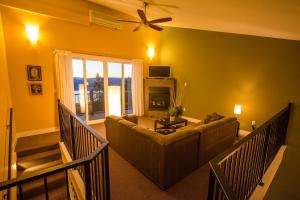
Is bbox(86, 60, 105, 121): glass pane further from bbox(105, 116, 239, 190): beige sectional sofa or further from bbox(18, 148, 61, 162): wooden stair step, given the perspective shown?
bbox(105, 116, 239, 190): beige sectional sofa

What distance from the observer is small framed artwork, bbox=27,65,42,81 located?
4031 millimetres

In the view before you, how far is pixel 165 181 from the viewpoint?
233 cm

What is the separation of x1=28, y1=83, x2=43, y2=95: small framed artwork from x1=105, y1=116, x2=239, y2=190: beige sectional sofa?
2.36 m

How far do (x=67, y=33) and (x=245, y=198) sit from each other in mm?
5473

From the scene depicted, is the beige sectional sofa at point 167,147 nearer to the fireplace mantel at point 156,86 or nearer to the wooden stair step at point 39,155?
the wooden stair step at point 39,155

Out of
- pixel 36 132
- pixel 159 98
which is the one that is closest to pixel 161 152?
pixel 36 132

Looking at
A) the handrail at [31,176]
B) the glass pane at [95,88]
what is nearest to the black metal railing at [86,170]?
the handrail at [31,176]

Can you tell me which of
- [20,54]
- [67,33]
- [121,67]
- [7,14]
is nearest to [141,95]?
[121,67]

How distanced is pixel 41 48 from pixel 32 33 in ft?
1.27

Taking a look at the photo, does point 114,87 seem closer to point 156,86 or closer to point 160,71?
point 156,86

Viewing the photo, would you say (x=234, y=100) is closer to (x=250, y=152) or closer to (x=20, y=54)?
(x=250, y=152)

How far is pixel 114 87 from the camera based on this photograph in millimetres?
5859

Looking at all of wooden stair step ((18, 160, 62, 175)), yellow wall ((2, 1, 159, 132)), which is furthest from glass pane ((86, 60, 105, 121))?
wooden stair step ((18, 160, 62, 175))

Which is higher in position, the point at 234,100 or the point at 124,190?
the point at 234,100
